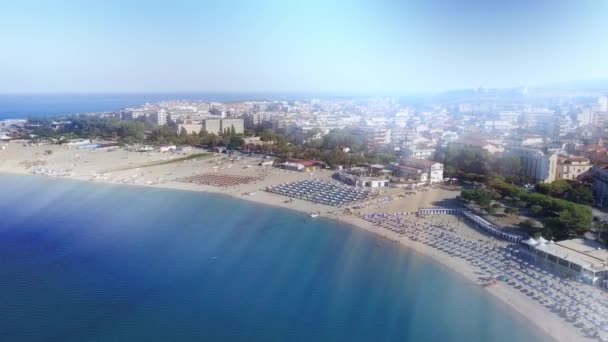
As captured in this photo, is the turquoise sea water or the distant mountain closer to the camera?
the turquoise sea water

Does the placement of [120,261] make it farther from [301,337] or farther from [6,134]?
[6,134]

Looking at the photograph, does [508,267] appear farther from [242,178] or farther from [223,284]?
[242,178]

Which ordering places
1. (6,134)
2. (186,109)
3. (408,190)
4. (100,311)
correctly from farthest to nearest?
(186,109), (6,134), (408,190), (100,311)

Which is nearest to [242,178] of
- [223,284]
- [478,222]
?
[478,222]

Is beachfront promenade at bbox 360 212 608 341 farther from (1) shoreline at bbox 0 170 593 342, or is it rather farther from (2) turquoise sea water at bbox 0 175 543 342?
(2) turquoise sea water at bbox 0 175 543 342

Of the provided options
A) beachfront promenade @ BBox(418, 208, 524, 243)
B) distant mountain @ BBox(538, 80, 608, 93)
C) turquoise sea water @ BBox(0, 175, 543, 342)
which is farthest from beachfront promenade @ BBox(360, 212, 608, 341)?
distant mountain @ BBox(538, 80, 608, 93)

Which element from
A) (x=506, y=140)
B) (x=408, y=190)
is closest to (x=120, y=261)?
(x=408, y=190)

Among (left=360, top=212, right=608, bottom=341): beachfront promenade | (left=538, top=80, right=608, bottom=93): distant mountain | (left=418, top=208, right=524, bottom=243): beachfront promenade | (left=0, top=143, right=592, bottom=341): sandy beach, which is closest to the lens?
(left=360, top=212, right=608, bottom=341): beachfront promenade

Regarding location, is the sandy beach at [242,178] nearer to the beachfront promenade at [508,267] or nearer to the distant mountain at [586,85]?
the beachfront promenade at [508,267]
